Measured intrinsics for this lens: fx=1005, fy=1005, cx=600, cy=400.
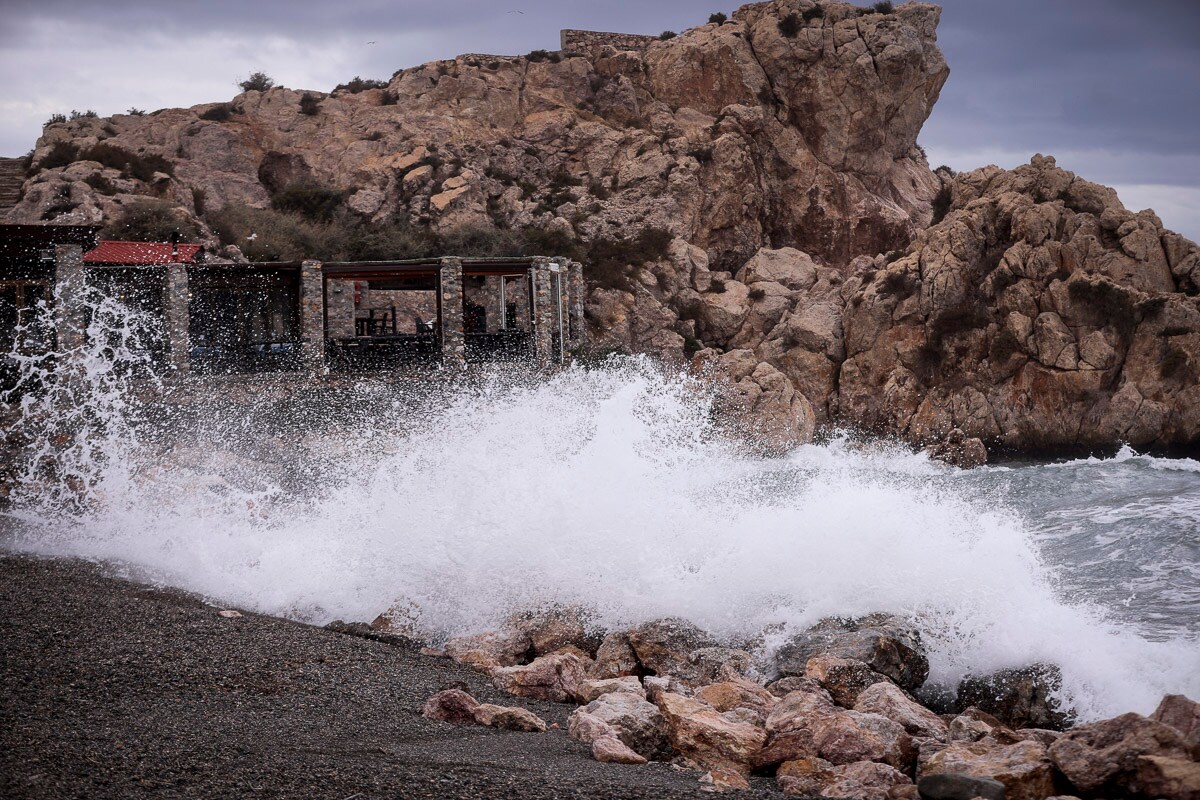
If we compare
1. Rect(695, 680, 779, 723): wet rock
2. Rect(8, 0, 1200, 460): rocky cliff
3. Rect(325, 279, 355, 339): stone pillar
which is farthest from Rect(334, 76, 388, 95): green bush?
Rect(695, 680, 779, 723): wet rock

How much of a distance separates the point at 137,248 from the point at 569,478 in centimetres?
1929

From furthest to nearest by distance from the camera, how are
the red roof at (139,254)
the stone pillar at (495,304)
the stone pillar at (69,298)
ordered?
the stone pillar at (495,304)
the red roof at (139,254)
the stone pillar at (69,298)

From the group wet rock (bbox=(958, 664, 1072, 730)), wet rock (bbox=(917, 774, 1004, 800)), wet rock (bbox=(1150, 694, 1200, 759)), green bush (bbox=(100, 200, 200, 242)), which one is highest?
green bush (bbox=(100, 200, 200, 242))

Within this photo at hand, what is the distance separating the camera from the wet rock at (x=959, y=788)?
565 cm

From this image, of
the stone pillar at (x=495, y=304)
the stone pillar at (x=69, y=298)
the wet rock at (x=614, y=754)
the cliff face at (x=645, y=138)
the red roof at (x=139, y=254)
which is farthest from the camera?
the cliff face at (x=645, y=138)

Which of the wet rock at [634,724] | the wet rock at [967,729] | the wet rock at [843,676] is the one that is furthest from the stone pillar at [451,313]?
the wet rock at [967,729]

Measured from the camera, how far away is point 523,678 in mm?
8914

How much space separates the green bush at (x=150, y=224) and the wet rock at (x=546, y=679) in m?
30.9

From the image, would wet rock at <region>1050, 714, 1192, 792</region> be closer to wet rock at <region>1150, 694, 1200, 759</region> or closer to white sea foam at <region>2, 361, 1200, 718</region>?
wet rock at <region>1150, 694, 1200, 759</region>

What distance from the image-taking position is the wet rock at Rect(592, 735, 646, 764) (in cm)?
665

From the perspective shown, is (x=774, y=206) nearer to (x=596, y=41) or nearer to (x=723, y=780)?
(x=596, y=41)

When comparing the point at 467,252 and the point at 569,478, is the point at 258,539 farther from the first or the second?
the point at 467,252

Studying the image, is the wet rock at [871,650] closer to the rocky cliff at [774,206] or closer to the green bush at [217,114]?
the rocky cliff at [774,206]

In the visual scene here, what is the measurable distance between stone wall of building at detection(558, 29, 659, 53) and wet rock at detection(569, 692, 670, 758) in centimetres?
5691
